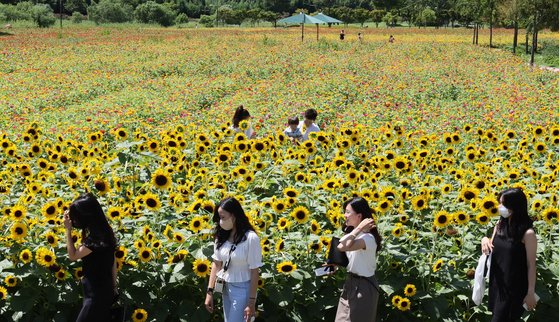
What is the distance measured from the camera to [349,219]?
3896 mm

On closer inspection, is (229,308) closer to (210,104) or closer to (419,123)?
(419,123)

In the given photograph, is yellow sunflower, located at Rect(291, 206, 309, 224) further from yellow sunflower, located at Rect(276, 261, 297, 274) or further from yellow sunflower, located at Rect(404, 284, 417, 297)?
yellow sunflower, located at Rect(404, 284, 417, 297)

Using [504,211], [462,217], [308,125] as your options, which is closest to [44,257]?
[462,217]

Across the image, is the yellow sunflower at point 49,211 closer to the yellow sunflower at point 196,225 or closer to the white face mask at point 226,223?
the yellow sunflower at point 196,225

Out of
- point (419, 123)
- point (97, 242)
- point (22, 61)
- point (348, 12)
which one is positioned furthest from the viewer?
point (348, 12)

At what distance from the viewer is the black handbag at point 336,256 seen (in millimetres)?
3954

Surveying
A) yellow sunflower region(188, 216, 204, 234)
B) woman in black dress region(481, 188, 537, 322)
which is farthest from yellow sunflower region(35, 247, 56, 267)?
woman in black dress region(481, 188, 537, 322)

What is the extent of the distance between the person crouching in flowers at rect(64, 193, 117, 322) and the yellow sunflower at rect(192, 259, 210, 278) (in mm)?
518

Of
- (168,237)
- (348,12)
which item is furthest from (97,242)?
(348,12)

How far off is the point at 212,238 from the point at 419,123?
874cm

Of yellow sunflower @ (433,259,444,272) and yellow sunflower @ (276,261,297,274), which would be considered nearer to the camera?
yellow sunflower @ (276,261,297,274)

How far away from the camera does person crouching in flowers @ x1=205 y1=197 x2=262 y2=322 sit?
381cm

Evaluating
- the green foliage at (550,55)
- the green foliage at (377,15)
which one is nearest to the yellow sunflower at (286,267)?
the green foliage at (550,55)

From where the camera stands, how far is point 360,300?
3936 mm
